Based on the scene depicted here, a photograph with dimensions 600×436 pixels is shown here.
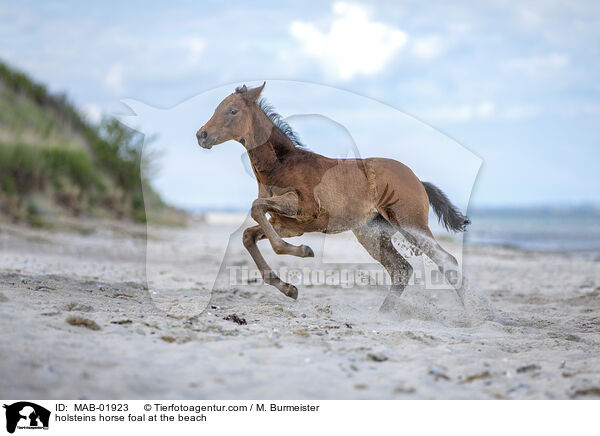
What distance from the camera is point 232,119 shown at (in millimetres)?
4766

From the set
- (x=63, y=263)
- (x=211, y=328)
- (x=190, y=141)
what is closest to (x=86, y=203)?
(x=63, y=263)

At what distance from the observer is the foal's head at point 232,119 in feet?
15.4

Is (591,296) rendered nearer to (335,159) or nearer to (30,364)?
(335,159)

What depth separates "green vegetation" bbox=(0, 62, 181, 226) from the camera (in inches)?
513

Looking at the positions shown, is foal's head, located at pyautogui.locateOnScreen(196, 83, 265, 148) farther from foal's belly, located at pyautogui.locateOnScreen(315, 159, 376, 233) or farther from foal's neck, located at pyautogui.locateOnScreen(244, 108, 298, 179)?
foal's belly, located at pyautogui.locateOnScreen(315, 159, 376, 233)

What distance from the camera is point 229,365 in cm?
326

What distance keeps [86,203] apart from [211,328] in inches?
468

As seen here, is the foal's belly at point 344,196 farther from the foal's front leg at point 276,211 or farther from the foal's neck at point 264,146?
the foal's neck at point 264,146

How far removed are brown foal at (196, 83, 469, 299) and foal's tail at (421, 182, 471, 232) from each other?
0.06 m

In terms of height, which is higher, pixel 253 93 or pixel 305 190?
pixel 253 93
